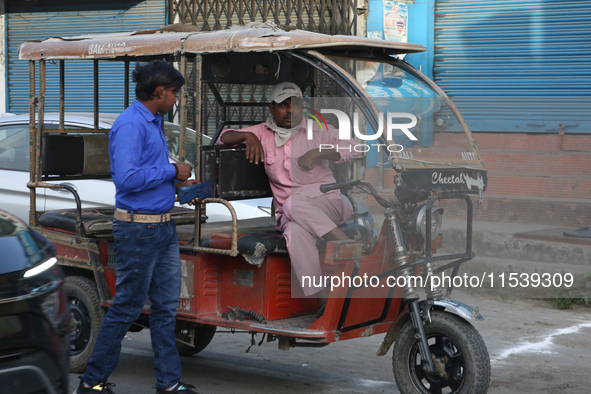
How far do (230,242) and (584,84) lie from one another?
6809mm

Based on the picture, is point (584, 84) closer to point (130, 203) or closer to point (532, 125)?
point (532, 125)

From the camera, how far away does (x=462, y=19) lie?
10.2m

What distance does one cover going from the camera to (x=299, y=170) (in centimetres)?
479

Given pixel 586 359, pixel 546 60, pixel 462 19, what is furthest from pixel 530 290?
pixel 462 19

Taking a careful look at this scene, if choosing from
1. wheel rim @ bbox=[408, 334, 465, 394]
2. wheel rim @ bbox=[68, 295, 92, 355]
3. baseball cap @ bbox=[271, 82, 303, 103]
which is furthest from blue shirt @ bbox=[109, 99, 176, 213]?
wheel rim @ bbox=[408, 334, 465, 394]

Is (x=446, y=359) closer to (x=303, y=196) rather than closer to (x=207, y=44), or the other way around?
(x=303, y=196)

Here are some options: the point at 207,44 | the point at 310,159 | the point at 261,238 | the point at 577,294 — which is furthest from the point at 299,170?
the point at 577,294

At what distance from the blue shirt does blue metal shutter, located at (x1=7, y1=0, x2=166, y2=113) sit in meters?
8.28

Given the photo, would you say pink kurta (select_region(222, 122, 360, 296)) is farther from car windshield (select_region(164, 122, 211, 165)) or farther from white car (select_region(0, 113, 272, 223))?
car windshield (select_region(164, 122, 211, 165))

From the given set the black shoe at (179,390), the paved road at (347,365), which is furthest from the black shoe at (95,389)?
the paved road at (347,365)

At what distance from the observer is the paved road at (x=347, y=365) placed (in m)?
4.70

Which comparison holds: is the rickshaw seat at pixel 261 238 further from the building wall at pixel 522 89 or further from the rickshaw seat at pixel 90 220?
the building wall at pixel 522 89

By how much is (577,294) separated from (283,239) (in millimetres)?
3867

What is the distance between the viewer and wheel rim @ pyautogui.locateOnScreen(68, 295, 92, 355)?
498 cm
